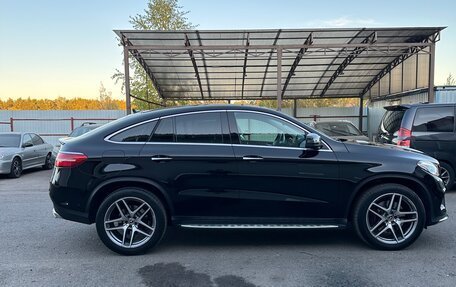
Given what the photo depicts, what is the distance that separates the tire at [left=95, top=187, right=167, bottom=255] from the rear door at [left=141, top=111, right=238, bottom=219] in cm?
24

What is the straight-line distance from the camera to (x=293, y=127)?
4.41 m

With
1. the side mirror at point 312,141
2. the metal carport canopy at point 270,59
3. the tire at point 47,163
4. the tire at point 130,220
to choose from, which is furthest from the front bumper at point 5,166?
the side mirror at point 312,141

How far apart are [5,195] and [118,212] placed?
5305 millimetres

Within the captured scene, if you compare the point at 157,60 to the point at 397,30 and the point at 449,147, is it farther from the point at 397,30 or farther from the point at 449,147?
the point at 449,147

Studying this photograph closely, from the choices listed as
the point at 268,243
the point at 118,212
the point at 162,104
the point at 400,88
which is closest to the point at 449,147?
the point at 268,243

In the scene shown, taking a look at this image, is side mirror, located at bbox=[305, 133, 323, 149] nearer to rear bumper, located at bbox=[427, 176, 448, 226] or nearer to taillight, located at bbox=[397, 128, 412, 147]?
rear bumper, located at bbox=[427, 176, 448, 226]

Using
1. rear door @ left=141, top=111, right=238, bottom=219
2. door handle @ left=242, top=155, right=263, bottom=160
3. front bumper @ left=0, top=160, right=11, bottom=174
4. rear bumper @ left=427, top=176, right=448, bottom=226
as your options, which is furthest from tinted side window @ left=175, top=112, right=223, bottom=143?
front bumper @ left=0, top=160, right=11, bottom=174

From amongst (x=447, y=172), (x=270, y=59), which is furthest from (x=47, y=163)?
(x=447, y=172)

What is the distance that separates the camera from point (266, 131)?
4422 millimetres

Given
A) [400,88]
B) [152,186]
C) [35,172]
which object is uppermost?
[400,88]

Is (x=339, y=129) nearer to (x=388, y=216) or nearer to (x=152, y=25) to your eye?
(x=388, y=216)

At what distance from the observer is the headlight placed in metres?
4.33

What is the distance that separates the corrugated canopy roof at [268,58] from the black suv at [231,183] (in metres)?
9.14

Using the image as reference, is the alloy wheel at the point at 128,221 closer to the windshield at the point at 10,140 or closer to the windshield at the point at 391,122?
the windshield at the point at 391,122
